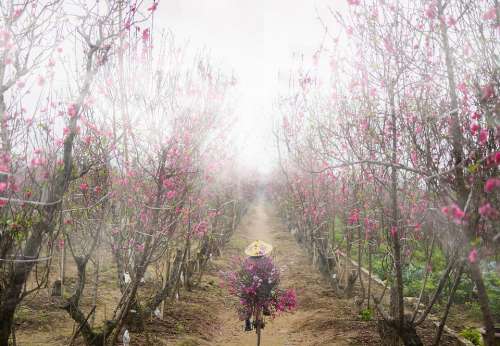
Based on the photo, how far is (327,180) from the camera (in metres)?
11.3

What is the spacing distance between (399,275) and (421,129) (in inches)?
87.0

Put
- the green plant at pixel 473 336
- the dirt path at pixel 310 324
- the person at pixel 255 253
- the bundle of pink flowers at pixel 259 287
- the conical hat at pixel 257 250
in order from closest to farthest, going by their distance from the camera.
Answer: the green plant at pixel 473 336, the bundle of pink flowers at pixel 259 287, the person at pixel 255 253, the conical hat at pixel 257 250, the dirt path at pixel 310 324

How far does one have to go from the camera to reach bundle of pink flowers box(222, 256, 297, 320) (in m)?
6.76

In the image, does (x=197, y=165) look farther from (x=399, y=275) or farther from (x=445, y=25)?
(x=445, y=25)

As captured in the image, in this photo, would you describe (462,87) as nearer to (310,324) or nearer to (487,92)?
(487,92)

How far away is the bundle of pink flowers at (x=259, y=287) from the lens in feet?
22.2

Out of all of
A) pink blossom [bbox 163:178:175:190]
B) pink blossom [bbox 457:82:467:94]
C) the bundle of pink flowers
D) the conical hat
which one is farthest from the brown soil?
pink blossom [bbox 457:82:467:94]

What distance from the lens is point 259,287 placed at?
22.1 feet

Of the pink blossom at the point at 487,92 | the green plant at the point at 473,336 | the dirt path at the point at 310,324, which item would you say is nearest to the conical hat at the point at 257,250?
the dirt path at the point at 310,324

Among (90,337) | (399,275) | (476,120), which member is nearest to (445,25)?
(476,120)

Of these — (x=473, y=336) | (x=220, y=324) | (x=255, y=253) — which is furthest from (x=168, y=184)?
(x=473, y=336)

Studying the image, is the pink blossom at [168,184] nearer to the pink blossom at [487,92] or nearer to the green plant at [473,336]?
the pink blossom at [487,92]

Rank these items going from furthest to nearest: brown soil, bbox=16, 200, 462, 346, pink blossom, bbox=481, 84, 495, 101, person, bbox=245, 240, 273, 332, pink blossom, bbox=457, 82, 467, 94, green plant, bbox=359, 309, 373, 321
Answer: green plant, bbox=359, 309, 373, 321, brown soil, bbox=16, 200, 462, 346, person, bbox=245, 240, 273, 332, pink blossom, bbox=457, 82, 467, 94, pink blossom, bbox=481, 84, 495, 101

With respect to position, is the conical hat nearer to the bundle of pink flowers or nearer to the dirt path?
the bundle of pink flowers
